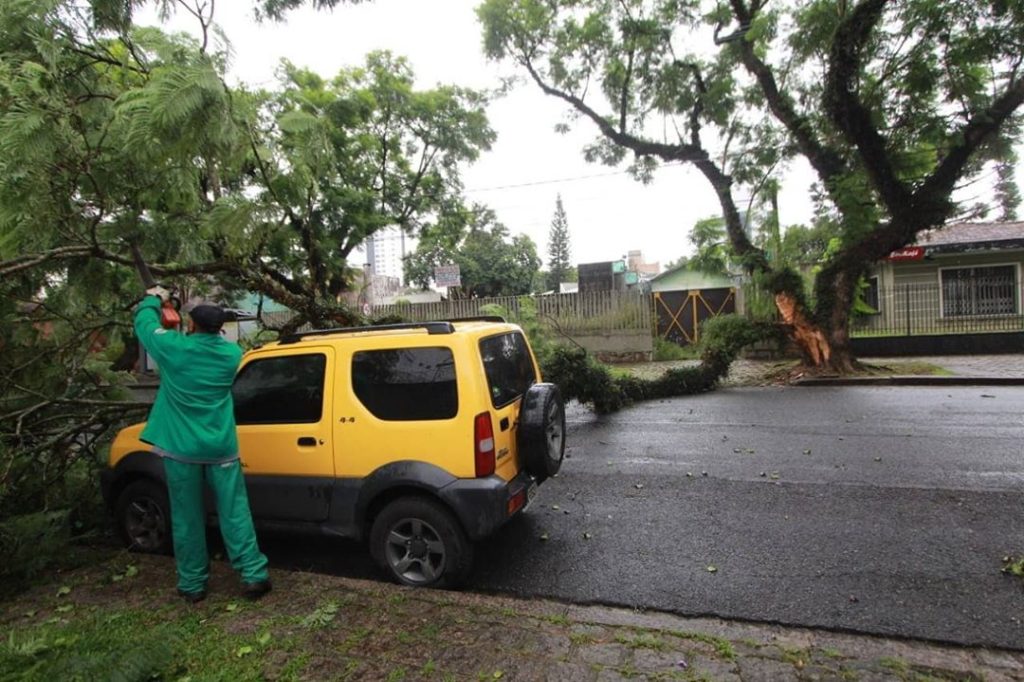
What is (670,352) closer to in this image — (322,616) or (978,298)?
(978,298)

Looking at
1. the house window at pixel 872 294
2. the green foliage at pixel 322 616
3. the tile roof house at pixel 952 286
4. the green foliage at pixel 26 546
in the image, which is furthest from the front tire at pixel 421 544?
the house window at pixel 872 294

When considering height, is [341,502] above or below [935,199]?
below

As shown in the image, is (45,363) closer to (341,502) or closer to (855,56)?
(341,502)

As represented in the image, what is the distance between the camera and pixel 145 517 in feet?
14.6

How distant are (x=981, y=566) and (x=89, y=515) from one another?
6.74 metres

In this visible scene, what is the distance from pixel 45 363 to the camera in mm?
5242

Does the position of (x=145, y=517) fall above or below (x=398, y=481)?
below

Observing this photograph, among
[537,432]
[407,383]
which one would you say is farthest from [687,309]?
[407,383]

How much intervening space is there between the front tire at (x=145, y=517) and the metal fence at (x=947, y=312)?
15304mm

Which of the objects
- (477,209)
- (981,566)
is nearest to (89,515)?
(981,566)

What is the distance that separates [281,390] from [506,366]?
5.22 ft

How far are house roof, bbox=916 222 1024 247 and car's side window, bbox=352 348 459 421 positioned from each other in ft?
65.5

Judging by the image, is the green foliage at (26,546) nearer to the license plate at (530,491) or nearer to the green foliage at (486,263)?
the license plate at (530,491)

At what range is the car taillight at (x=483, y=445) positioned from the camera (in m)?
3.61
